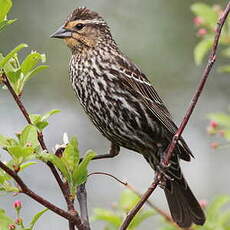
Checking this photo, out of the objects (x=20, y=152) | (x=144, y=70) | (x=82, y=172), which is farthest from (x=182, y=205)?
(x=144, y=70)

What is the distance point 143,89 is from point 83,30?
1.66 feet

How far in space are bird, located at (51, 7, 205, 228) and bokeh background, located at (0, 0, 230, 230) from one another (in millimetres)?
3768

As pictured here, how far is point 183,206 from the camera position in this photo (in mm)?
4398

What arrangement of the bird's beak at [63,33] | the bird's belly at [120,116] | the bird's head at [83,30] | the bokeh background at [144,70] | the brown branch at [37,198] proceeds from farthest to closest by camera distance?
the bokeh background at [144,70] < the bird's head at [83,30] < the bird's beak at [63,33] < the bird's belly at [120,116] < the brown branch at [37,198]

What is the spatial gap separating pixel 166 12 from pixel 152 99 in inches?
163

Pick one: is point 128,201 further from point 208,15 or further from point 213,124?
point 208,15

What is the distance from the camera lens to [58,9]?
9125mm

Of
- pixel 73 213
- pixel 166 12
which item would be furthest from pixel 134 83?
pixel 166 12

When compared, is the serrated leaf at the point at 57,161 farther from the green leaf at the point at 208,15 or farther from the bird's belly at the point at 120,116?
the green leaf at the point at 208,15

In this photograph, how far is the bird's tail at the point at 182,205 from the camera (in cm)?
402

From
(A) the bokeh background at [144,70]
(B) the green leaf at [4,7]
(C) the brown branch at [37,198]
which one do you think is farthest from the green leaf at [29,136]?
(A) the bokeh background at [144,70]

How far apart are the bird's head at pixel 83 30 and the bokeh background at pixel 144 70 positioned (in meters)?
3.64

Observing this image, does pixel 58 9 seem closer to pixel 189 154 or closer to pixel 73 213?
pixel 189 154

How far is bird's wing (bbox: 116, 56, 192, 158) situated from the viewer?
14.3 ft
